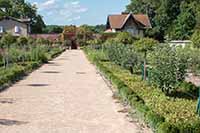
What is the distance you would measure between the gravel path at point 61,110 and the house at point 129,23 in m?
56.2

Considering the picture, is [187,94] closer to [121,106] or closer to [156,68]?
[156,68]

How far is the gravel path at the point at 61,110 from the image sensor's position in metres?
11.2

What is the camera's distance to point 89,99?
53.2 ft

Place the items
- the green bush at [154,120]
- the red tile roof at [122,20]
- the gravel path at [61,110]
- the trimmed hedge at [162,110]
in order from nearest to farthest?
the trimmed hedge at [162,110] < the green bush at [154,120] < the gravel path at [61,110] < the red tile roof at [122,20]

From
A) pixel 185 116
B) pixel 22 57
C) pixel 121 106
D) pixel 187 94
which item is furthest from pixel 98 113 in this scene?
pixel 22 57

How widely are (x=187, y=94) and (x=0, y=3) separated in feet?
296

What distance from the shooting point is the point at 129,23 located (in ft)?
255

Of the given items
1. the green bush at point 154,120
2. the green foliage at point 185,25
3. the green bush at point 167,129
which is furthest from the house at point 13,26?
the green bush at point 167,129

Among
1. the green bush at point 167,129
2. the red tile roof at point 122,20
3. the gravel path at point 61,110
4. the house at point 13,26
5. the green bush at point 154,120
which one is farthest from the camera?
the house at point 13,26

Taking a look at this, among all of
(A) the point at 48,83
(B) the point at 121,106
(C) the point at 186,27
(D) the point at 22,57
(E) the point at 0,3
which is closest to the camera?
(B) the point at 121,106

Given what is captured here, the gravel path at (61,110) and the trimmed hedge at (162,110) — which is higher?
the trimmed hedge at (162,110)

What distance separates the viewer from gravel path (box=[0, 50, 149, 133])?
11.2 metres

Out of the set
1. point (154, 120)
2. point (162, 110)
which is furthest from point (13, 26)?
point (154, 120)

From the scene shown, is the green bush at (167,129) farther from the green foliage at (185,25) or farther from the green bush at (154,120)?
the green foliage at (185,25)
